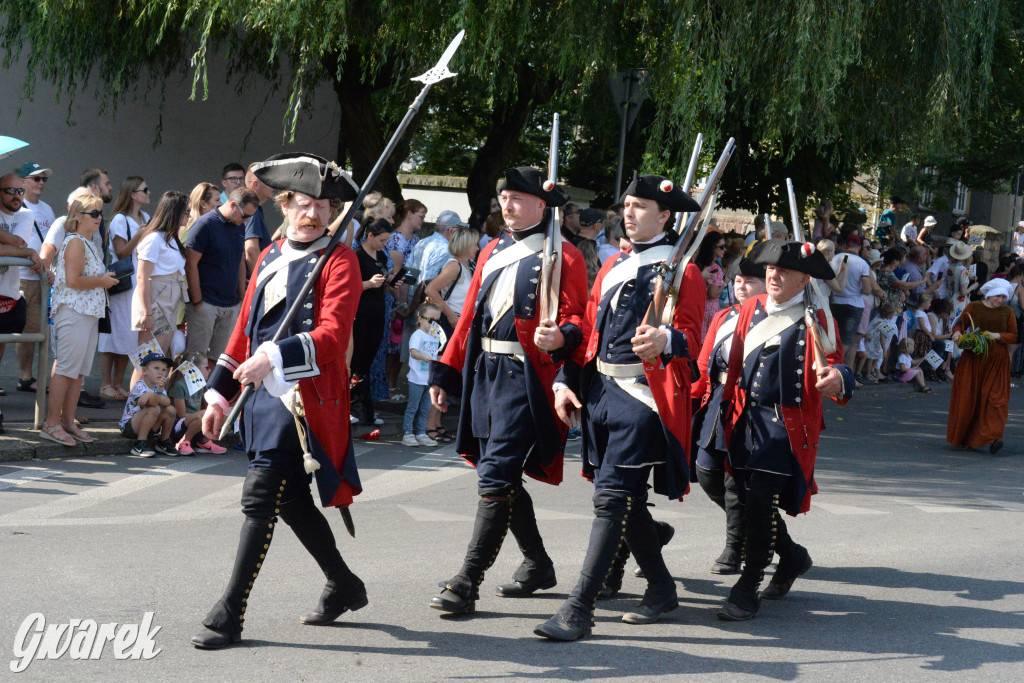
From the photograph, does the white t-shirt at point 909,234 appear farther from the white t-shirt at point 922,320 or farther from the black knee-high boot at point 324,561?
the black knee-high boot at point 324,561

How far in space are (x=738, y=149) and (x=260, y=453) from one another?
13.6 metres

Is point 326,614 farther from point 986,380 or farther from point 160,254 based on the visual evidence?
point 986,380

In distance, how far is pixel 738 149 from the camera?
17.2 m

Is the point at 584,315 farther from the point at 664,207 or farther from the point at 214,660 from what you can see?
the point at 214,660

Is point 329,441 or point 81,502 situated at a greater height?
point 329,441

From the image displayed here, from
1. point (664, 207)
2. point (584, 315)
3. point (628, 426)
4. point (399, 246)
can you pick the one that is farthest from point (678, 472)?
point (399, 246)

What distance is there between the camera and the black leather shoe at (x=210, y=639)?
4.60m

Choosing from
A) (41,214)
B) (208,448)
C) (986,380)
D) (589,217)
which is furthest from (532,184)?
(986,380)

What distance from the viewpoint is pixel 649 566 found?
17.2ft

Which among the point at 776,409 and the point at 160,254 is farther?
the point at 160,254

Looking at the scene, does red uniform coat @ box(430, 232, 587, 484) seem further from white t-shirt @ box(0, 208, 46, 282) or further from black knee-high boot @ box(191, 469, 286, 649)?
white t-shirt @ box(0, 208, 46, 282)

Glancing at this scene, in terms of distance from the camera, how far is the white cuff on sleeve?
4488 mm

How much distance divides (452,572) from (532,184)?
1950 millimetres

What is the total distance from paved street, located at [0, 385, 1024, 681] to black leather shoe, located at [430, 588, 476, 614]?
0.18 ft
